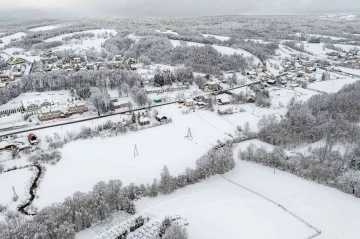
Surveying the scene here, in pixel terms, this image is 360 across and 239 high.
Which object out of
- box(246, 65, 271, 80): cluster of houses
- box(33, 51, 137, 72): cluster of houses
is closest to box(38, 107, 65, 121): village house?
box(33, 51, 137, 72): cluster of houses

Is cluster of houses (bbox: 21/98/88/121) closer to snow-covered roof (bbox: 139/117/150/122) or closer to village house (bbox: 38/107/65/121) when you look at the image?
village house (bbox: 38/107/65/121)

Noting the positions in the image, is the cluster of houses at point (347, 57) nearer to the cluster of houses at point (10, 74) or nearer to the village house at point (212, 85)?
the village house at point (212, 85)

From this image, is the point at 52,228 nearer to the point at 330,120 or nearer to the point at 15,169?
the point at 15,169

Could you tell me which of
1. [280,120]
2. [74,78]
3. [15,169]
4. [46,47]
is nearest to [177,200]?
[15,169]

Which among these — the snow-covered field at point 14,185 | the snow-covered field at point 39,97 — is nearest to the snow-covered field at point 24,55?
the snow-covered field at point 39,97

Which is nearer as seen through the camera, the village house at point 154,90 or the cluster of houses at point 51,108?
the cluster of houses at point 51,108

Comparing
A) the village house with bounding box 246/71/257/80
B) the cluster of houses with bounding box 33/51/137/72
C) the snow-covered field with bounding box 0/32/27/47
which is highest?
the snow-covered field with bounding box 0/32/27/47
